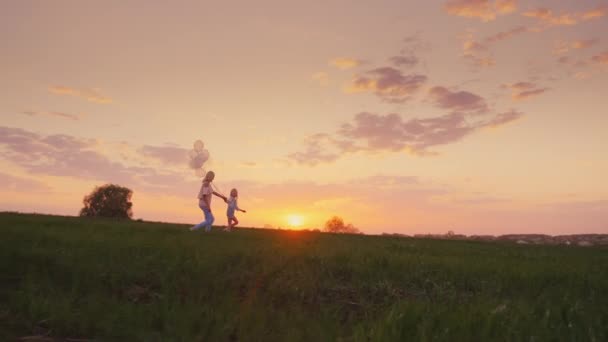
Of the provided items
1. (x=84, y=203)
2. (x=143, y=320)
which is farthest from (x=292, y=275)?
(x=84, y=203)

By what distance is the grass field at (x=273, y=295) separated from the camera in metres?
7.43

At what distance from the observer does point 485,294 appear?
1053cm

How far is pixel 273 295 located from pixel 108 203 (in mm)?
68236

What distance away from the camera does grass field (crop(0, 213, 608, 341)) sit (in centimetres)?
743

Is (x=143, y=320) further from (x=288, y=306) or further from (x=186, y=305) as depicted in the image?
(x=288, y=306)

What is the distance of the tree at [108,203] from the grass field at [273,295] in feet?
198

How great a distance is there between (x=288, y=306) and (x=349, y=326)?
1.53 metres

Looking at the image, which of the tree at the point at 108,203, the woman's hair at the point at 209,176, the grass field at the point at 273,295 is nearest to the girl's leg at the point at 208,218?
the woman's hair at the point at 209,176

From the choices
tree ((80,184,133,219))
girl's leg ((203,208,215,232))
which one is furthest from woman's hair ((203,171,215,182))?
tree ((80,184,133,219))

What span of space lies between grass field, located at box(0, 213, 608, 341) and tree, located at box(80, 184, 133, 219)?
6034 centimetres

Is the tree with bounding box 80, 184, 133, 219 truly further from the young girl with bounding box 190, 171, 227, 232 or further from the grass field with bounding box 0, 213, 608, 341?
the grass field with bounding box 0, 213, 608, 341

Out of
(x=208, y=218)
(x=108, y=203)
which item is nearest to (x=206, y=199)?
(x=208, y=218)

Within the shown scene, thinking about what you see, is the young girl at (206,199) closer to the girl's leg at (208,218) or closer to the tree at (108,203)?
the girl's leg at (208,218)

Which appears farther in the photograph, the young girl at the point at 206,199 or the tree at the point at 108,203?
the tree at the point at 108,203
